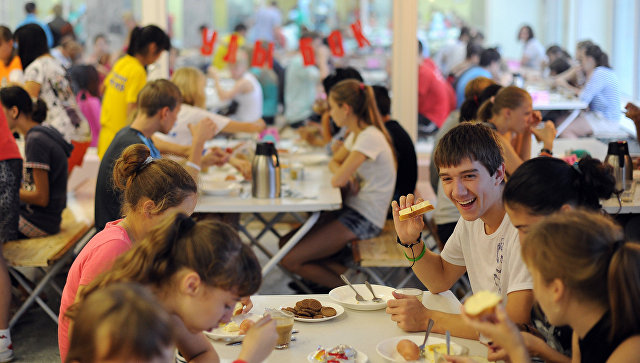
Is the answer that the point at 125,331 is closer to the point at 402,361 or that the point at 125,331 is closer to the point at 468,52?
the point at 402,361

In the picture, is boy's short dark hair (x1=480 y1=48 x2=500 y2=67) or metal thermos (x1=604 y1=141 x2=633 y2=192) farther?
boy's short dark hair (x1=480 y1=48 x2=500 y2=67)

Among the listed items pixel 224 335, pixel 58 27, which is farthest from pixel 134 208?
pixel 58 27

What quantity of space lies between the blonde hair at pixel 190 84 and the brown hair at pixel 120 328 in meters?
4.02

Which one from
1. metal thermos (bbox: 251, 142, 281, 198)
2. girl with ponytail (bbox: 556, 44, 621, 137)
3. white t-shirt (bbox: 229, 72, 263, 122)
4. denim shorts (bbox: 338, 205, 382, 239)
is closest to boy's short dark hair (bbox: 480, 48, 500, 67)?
girl with ponytail (bbox: 556, 44, 621, 137)

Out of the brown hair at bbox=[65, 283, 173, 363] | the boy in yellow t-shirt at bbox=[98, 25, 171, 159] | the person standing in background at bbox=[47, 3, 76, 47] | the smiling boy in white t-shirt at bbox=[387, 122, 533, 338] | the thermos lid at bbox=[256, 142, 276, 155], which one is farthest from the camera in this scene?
the person standing in background at bbox=[47, 3, 76, 47]

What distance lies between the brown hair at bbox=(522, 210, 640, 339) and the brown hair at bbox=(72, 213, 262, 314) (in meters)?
0.66

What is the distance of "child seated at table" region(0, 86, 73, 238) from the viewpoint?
4250 mm

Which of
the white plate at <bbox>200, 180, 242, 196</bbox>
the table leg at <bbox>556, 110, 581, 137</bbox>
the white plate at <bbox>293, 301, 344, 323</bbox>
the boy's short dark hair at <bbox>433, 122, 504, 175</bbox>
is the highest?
the boy's short dark hair at <bbox>433, 122, 504, 175</bbox>

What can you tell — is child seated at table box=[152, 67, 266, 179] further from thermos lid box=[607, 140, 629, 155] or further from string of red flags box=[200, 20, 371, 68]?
thermos lid box=[607, 140, 629, 155]

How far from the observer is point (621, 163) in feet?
A: 13.2

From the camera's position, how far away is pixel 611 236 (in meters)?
1.66

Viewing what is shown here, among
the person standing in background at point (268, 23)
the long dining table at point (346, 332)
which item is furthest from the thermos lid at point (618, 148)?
the person standing in background at point (268, 23)

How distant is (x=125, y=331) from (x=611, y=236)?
103 centimetres

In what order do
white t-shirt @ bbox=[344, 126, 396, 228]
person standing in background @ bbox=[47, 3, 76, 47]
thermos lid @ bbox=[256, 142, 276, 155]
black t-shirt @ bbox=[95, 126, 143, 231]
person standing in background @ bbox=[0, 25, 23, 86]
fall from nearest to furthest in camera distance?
black t-shirt @ bbox=[95, 126, 143, 231]
thermos lid @ bbox=[256, 142, 276, 155]
white t-shirt @ bbox=[344, 126, 396, 228]
person standing in background @ bbox=[0, 25, 23, 86]
person standing in background @ bbox=[47, 3, 76, 47]
